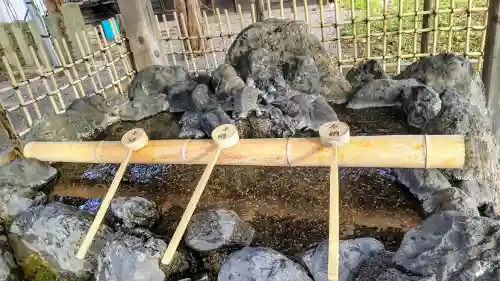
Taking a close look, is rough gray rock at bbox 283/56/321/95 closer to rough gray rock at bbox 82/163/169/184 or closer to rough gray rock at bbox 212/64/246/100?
rough gray rock at bbox 212/64/246/100

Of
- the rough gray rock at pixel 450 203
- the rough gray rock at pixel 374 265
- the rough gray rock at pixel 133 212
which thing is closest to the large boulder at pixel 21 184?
the rough gray rock at pixel 133 212

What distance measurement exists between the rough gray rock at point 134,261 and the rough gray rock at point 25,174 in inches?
42.8

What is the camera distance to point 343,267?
70.7 inches

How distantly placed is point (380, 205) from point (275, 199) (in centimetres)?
60

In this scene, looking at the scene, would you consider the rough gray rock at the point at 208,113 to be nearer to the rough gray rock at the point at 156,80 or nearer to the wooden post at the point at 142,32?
the rough gray rock at the point at 156,80

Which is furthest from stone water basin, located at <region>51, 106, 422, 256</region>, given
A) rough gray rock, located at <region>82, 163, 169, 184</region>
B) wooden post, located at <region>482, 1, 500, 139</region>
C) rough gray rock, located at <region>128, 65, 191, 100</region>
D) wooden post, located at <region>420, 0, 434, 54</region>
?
wooden post, located at <region>420, 0, 434, 54</region>

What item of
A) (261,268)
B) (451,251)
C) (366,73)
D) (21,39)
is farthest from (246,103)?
(21,39)

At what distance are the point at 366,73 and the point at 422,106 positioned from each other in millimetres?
999

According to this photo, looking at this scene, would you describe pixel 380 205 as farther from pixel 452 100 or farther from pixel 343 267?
pixel 452 100

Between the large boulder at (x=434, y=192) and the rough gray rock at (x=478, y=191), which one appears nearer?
the large boulder at (x=434, y=192)

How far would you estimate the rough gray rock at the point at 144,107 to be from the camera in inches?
144

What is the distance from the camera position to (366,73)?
3.65 metres

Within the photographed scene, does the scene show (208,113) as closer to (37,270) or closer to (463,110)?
(37,270)

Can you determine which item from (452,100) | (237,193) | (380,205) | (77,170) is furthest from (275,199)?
(77,170)
